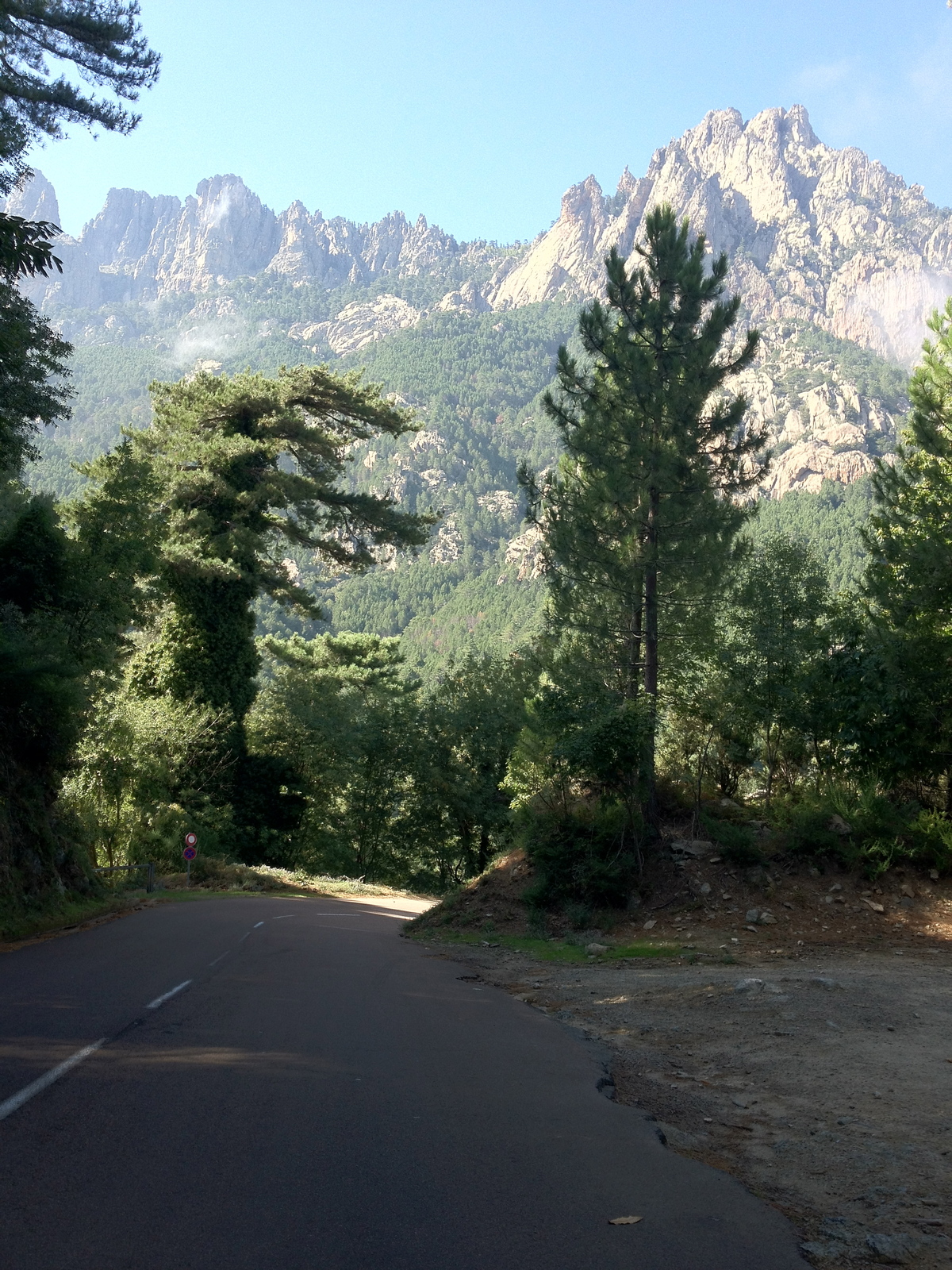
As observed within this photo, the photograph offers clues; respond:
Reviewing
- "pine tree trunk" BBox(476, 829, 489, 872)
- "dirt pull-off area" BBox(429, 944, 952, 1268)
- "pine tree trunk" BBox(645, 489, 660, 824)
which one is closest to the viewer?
"dirt pull-off area" BBox(429, 944, 952, 1268)

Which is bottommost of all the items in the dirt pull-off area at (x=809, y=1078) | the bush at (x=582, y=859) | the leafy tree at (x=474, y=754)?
the dirt pull-off area at (x=809, y=1078)

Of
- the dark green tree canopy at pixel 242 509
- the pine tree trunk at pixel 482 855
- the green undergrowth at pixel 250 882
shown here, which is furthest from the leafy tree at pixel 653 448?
the pine tree trunk at pixel 482 855

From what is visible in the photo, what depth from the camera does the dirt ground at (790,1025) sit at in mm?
4883

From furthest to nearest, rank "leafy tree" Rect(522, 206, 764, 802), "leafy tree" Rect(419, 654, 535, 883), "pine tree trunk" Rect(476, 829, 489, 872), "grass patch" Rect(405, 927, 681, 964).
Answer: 1. "pine tree trunk" Rect(476, 829, 489, 872)
2. "leafy tree" Rect(419, 654, 535, 883)
3. "leafy tree" Rect(522, 206, 764, 802)
4. "grass patch" Rect(405, 927, 681, 964)

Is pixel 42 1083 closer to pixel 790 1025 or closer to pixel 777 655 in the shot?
pixel 790 1025

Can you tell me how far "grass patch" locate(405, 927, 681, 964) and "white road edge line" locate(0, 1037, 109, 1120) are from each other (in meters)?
8.92

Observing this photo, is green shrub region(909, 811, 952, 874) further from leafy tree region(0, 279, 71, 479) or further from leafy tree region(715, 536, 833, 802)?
leafy tree region(0, 279, 71, 479)

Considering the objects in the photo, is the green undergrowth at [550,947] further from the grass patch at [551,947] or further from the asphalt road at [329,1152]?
the asphalt road at [329,1152]

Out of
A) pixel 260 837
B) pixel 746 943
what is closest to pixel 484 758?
pixel 260 837

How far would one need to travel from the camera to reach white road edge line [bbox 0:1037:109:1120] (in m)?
5.07

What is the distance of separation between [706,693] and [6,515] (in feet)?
54.7

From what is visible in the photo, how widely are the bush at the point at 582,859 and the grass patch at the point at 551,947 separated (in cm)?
118

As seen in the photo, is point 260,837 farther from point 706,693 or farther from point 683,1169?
point 683,1169

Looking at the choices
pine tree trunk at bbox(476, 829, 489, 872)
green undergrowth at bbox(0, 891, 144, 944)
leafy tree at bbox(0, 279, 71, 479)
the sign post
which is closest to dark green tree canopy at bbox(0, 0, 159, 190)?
leafy tree at bbox(0, 279, 71, 479)
